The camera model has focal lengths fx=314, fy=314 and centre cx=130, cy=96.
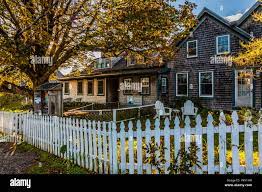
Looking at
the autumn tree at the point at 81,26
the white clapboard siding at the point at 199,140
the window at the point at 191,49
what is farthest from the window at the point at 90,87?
the white clapboard siding at the point at 199,140

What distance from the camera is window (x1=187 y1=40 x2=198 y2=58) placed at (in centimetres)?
2041

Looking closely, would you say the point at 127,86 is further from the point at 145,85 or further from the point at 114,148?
the point at 114,148

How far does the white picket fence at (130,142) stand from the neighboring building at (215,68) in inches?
437

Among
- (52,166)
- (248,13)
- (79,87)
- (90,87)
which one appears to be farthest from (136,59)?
(52,166)

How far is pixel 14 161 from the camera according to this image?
24.5 feet

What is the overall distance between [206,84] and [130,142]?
48.7 feet

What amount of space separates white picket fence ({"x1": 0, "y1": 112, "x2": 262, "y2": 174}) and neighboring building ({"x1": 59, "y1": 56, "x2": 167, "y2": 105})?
13000 millimetres

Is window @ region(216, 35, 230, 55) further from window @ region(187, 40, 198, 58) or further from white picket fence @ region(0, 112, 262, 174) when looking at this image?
white picket fence @ region(0, 112, 262, 174)

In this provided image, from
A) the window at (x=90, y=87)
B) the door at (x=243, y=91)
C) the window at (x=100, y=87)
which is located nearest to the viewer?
the door at (x=243, y=91)

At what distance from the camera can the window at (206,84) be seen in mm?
19234

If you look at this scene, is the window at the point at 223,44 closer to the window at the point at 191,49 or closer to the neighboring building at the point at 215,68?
the neighboring building at the point at 215,68

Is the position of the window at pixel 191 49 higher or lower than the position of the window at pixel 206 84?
higher

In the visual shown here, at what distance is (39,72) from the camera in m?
12.2
